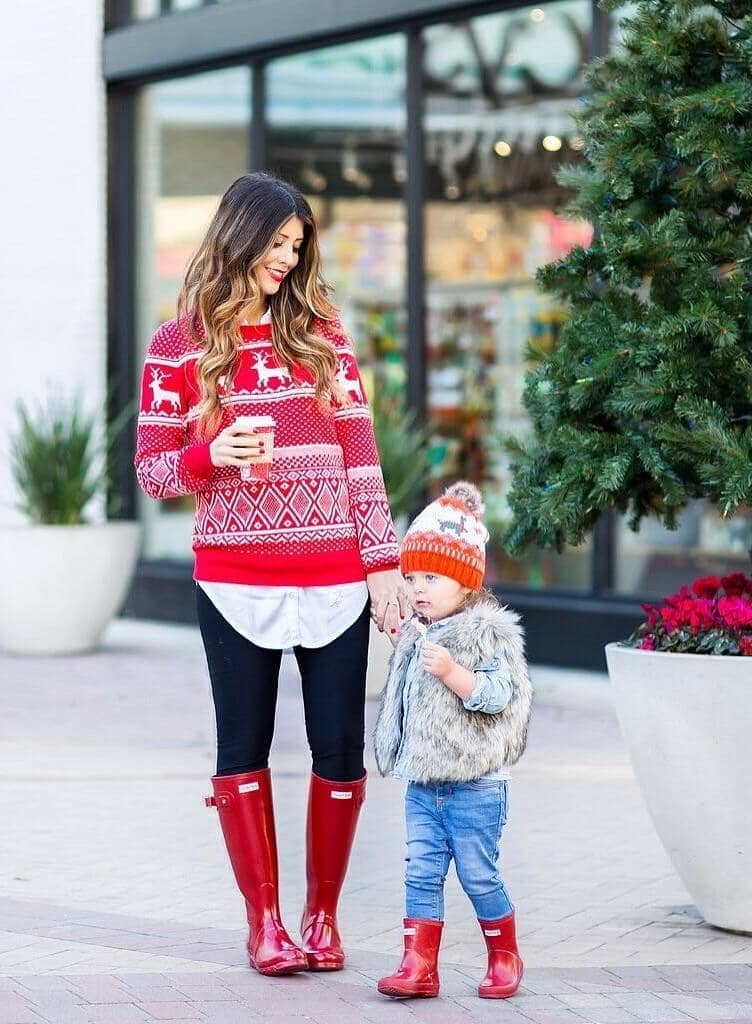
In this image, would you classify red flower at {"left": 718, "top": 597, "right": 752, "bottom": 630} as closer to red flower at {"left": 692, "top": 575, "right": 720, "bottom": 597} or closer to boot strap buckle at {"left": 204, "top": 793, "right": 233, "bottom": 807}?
red flower at {"left": 692, "top": 575, "right": 720, "bottom": 597}

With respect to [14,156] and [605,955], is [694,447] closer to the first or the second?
[605,955]

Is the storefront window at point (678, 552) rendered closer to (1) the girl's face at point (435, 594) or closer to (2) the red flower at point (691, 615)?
(2) the red flower at point (691, 615)

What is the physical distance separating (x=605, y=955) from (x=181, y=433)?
5.68 ft

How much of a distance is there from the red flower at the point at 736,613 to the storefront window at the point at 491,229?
18.0 feet

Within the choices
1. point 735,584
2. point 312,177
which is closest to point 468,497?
point 735,584

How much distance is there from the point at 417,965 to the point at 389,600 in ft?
2.82

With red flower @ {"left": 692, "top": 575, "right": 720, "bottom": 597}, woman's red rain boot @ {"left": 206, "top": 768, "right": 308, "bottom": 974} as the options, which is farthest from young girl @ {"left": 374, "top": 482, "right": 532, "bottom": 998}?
red flower @ {"left": 692, "top": 575, "right": 720, "bottom": 597}

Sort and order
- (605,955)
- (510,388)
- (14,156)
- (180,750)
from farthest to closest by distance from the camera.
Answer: (14,156) < (510,388) < (180,750) < (605,955)

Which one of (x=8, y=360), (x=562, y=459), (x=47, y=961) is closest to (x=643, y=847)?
(x=562, y=459)

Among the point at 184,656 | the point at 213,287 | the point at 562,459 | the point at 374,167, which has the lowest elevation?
the point at 184,656

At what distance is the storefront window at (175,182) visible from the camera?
1262 cm

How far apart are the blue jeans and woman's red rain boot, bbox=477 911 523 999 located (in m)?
0.03

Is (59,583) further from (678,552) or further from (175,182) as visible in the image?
(175,182)

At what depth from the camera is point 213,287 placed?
4.57 metres
